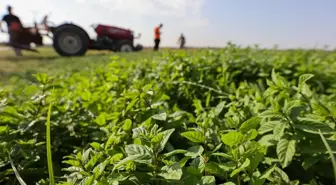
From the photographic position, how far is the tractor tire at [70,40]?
1330 centimetres

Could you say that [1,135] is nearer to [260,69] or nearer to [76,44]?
[260,69]

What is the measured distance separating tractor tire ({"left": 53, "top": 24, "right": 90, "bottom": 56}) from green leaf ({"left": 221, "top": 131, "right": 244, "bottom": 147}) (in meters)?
13.3

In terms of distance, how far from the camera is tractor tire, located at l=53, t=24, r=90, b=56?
1330 cm

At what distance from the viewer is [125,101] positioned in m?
1.76

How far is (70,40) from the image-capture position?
44.5 feet

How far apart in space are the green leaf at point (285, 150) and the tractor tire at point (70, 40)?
13.2 metres

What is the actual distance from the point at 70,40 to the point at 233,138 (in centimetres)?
1350

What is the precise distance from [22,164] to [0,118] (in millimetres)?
375

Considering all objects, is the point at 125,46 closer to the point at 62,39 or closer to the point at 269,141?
the point at 62,39

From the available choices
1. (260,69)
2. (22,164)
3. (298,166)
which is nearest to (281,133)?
(298,166)

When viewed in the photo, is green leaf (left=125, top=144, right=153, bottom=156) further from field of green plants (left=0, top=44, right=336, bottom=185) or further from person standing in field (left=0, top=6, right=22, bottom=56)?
person standing in field (left=0, top=6, right=22, bottom=56)

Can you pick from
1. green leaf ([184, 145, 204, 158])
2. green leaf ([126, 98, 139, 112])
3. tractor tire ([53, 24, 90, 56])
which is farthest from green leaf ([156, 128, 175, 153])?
tractor tire ([53, 24, 90, 56])

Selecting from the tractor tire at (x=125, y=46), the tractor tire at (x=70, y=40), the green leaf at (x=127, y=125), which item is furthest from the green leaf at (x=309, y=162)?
the tractor tire at (x=125, y=46)

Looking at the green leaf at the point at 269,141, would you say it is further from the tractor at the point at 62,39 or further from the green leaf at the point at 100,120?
A: the tractor at the point at 62,39
